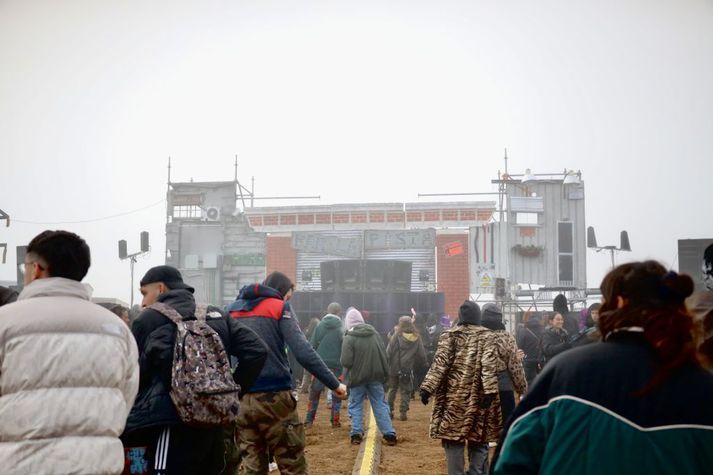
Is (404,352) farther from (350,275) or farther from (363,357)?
(350,275)

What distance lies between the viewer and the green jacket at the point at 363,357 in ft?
36.6

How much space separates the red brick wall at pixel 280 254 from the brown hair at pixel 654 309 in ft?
121

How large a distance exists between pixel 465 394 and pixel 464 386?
7 centimetres

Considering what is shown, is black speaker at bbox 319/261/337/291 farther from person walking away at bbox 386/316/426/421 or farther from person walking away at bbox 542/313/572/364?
person walking away at bbox 542/313/572/364

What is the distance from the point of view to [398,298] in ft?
75.6

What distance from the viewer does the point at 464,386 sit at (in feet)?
22.9

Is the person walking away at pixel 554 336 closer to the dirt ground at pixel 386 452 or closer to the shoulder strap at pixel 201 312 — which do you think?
the dirt ground at pixel 386 452

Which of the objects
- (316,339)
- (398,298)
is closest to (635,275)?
(316,339)

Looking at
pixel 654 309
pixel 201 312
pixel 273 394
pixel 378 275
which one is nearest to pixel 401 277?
pixel 378 275

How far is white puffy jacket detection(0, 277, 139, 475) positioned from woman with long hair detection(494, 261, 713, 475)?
1.64 m

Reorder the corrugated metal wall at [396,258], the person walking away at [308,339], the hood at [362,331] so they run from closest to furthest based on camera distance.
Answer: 1. the hood at [362,331]
2. the person walking away at [308,339]
3. the corrugated metal wall at [396,258]

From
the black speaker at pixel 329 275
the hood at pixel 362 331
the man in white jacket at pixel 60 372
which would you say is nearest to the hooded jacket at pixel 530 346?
the hood at pixel 362 331

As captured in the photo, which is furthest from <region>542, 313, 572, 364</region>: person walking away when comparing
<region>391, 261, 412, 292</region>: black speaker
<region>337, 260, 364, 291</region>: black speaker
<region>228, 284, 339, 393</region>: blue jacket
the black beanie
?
<region>391, 261, 412, 292</region>: black speaker

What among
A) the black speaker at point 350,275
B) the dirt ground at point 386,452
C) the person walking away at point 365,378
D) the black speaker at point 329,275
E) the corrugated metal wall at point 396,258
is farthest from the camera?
the corrugated metal wall at point 396,258
